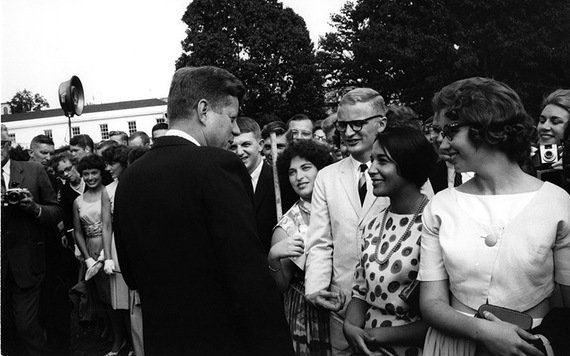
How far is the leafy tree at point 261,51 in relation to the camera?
35.1 meters

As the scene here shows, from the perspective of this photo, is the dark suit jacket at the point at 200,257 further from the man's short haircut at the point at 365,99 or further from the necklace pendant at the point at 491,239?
the man's short haircut at the point at 365,99

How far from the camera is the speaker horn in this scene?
9.69 m

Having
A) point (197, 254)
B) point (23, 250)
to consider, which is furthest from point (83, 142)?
point (197, 254)

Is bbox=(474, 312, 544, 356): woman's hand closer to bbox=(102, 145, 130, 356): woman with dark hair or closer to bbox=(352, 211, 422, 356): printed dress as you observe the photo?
bbox=(352, 211, 422, 356): printed dress

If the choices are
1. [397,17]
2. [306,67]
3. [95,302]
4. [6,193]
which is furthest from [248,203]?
[306,67]

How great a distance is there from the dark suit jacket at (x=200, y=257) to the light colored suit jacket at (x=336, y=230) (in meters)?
1.07

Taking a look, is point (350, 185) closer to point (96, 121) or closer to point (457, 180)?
point (457, 180)

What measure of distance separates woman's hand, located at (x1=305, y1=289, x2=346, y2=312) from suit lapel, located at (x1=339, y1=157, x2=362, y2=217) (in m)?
0.47

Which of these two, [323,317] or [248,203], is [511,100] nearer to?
[248,203]

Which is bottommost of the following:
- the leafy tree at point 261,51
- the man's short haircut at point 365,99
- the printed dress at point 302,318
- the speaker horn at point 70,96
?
the printed dress at point 302,318

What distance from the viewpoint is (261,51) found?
1432 inches

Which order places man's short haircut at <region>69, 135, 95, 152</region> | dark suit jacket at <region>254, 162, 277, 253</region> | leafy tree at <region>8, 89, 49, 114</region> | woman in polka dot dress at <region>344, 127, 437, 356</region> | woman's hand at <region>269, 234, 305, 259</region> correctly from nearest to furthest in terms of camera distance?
1. woman in polka dot dress at <region>344, 127, 437, 356</region>
2. woman's hand at <region>269, 234, 305, 259</region>
3. dark suit jacket at <region>254, 162, 277, 253</region>
4. man's short haircut at <region>69, 135, 95, 152</region>
5. leafy tree at <region>8, 89, 49, 114</region>

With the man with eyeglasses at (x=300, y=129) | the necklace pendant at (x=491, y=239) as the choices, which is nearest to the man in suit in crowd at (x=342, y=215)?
the necklace pendant at (x=491, y=239)

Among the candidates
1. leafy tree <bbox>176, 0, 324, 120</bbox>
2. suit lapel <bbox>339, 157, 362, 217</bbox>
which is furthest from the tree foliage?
suit lapel <bbox>339, 157, 362, 217</bbox>
